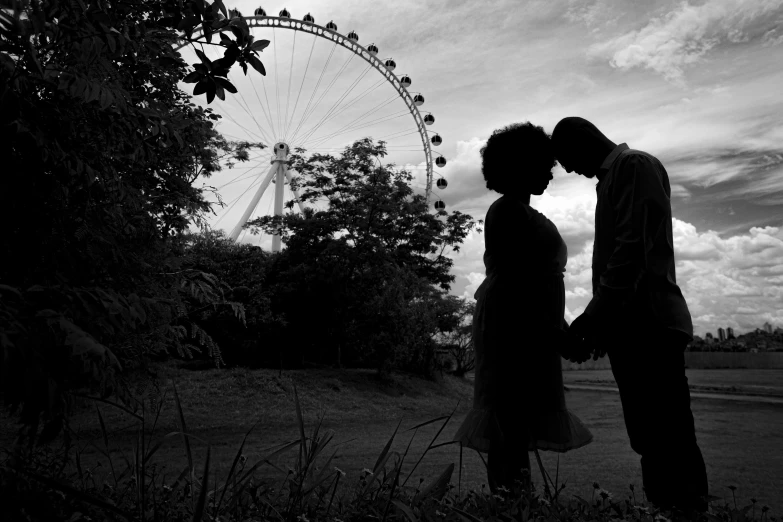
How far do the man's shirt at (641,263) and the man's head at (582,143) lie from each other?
263 mm

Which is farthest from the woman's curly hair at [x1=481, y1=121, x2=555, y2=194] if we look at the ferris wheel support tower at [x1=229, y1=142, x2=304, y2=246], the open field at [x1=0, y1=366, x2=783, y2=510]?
the ferris wheel support tower at [x1=229, y1=142, x2=304, y2=246]

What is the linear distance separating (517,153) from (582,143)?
318mm

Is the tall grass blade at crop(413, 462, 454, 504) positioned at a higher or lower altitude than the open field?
higher

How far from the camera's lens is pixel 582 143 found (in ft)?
9.36

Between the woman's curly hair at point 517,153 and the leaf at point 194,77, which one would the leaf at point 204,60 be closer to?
the leaf at point 194,77

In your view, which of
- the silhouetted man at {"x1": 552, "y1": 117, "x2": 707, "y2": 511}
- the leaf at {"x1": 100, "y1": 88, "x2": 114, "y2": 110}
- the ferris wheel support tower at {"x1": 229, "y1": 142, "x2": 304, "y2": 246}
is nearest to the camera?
the leaf at {"x1": 100, "y1": 88, "x2": 114, "y2": 110}

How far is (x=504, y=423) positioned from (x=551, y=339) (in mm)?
464

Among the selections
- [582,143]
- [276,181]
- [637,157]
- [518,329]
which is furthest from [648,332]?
[276,181]

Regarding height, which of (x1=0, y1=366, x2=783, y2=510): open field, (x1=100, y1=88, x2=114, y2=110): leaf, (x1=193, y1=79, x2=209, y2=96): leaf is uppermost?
(x1=193, y1=79, x2=209, y2=96): leaf

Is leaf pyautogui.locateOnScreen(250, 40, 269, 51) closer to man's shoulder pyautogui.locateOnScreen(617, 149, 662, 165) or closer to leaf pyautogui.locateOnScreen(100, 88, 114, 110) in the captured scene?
leaf pyautogui.locateOnScreen(100, 88, 114, 110)

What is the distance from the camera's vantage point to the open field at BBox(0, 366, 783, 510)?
4008mm

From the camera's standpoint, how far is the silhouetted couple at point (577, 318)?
2357 millimetres

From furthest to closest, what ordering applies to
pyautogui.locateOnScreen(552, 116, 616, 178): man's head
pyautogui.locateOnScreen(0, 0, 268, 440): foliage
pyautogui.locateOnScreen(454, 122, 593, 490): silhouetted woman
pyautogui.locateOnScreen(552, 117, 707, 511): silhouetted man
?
pyautogui.locateOnScreen(552, 116, 616, 178): man's head < pyautogui.locateOnScreen(454, 122, 593, 490): silhouetted woman < pyautogui.locateOnScreen(552, 117, 707, 511): silhouetted man < pyautogui.locateOnScreen(0, 0, 268, 440): foliage

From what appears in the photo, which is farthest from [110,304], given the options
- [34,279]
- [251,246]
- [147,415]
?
[251,246]
